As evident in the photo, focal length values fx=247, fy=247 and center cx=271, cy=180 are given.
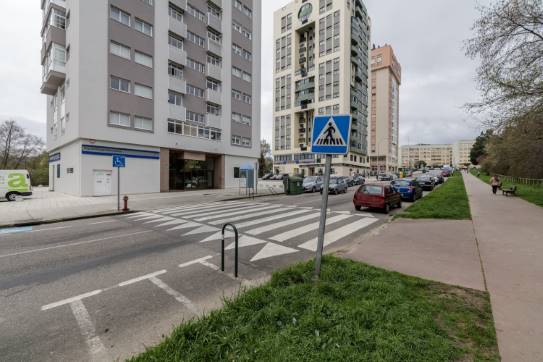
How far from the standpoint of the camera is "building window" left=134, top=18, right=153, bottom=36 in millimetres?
22575

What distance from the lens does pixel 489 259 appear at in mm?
5172

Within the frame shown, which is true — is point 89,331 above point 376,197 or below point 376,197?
below

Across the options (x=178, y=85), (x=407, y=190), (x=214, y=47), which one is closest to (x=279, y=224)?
(x=407, y=190)

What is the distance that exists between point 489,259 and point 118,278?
7.44 meters

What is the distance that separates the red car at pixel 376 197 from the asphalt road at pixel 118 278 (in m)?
3.52

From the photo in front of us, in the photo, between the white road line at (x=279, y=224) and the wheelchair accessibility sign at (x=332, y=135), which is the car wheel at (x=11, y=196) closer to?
the white road line at (x=279, y=224)

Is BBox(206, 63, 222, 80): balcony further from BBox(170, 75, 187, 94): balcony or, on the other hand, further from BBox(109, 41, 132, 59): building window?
BBox(109, 41, 132, 59): building window

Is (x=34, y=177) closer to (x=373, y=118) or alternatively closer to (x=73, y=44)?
(x=73, y=44)

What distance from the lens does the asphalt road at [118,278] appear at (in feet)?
9.57

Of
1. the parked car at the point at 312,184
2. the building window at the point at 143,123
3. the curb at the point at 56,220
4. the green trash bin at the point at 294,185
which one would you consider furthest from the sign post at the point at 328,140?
the building window at the point at 143,123

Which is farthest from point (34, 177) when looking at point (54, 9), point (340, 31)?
point (340, 31)

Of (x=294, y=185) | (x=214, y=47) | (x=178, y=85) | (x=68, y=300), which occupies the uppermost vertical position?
(x=214, y=47)

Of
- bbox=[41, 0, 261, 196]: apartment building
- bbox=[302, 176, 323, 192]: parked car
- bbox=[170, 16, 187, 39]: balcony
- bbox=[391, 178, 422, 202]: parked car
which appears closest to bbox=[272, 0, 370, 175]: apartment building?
bbox=[41, 0, 261, 196]: apartment building

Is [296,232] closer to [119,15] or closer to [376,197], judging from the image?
[376,197]
